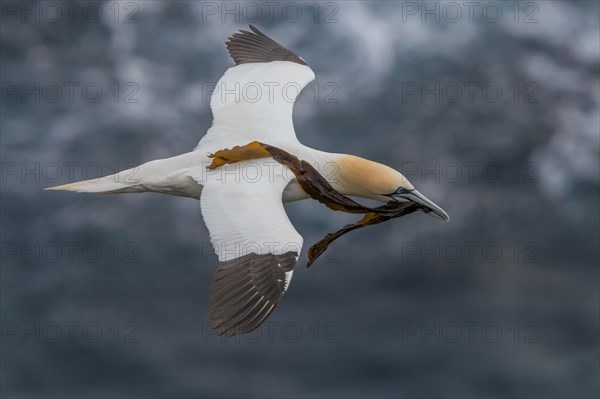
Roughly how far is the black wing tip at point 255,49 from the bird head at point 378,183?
3357 millimetres

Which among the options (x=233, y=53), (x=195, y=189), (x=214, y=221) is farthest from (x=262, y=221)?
(x=233, y=53)

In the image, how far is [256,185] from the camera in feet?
47.2

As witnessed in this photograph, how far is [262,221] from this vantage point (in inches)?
543

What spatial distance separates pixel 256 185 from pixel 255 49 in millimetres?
4329

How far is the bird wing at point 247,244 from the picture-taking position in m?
13.0

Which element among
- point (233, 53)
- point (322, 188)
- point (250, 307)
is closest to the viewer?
point (250, 307)

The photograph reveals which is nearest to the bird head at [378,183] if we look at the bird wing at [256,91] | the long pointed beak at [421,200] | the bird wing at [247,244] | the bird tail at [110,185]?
the long pointed beak at [421,200]

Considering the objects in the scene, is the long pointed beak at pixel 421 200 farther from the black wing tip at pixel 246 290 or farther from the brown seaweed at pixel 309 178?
the black wing tip at pixel 246 290

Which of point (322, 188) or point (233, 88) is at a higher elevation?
point (233, 88)

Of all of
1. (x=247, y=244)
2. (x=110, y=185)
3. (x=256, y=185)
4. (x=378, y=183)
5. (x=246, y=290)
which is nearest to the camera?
(x=246, y=290)

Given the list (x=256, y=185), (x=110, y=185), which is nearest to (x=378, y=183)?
(x=256, y=185)

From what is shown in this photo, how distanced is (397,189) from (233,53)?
4219mm

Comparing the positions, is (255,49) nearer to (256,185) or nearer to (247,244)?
(256,185)

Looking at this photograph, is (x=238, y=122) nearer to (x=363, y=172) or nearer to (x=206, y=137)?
(x=206, y=137)
